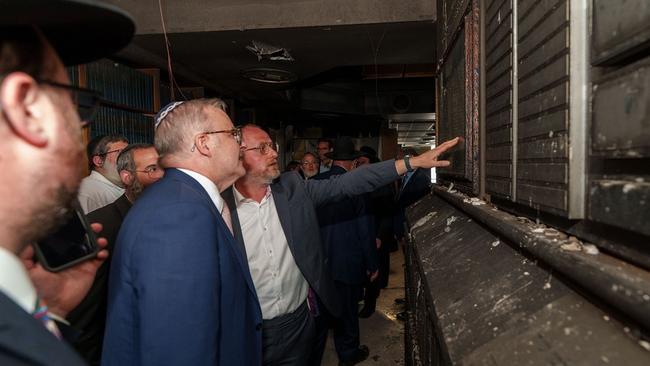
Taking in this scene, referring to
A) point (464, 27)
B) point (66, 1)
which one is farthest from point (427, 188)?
point (66, 1)

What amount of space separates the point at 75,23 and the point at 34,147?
25 cm

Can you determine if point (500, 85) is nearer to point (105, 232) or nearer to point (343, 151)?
point (105, 232)

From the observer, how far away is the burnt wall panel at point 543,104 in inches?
32.5

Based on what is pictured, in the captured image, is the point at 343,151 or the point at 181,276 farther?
the point at 343,151

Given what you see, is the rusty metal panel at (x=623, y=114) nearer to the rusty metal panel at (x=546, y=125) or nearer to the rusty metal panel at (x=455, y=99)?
the rusty metal panel at (x=546, y=125)

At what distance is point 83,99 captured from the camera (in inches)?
30.9

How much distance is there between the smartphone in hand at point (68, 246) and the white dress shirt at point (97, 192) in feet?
5.55

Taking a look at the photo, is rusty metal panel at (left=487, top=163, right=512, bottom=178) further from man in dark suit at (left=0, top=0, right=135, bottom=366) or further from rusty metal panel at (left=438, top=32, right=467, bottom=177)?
man in dark suit at (left=0, top=0, right=135, bottom=366)

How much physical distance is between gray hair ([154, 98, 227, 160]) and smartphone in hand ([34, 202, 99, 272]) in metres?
0.57

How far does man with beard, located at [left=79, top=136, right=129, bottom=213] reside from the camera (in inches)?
115

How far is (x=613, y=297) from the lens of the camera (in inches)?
22.1

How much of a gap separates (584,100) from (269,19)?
3.64 meters

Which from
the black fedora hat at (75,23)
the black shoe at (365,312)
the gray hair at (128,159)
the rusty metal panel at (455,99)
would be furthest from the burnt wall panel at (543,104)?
the black shoe at (365,312)

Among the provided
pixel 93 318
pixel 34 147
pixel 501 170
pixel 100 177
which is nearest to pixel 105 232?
pixel 93 318
